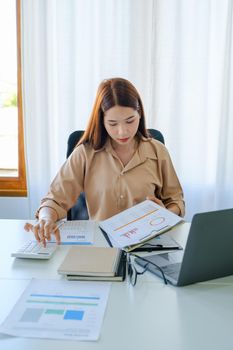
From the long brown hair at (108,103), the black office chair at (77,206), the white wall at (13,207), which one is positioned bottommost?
the white wall at (13,207)

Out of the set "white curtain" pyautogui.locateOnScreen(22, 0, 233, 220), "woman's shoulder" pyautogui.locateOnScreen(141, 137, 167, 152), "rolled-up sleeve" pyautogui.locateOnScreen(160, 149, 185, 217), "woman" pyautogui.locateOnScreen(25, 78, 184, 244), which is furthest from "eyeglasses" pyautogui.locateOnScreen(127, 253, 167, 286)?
"white curtain" pyautogui.locateOnScreen(22, 0, 233, 220)

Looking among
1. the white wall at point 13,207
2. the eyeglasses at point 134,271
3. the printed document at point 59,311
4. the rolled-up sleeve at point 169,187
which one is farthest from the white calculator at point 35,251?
the white wall at point 13,207

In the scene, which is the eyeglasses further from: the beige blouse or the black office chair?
the black office chair

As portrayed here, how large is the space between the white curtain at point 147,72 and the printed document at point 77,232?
3.66 feet

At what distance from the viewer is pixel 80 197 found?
5.69 feet

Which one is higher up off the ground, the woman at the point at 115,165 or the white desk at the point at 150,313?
the woman at the point at 115,165

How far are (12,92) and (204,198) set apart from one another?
1488 millimetres

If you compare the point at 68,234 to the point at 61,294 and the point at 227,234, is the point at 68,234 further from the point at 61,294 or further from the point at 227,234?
the point at 227,234

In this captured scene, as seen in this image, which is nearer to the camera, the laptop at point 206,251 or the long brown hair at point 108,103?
the laptop at point 206,251

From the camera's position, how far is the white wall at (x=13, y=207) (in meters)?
2.70

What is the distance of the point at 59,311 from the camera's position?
0.83m

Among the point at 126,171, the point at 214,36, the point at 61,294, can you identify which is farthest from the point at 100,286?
the point at 214,36

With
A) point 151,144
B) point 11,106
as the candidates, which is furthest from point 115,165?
point 11,106

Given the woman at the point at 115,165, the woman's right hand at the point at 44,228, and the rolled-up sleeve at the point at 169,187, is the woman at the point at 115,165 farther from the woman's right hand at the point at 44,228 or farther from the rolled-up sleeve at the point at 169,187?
the woman's right hand at the point at 44,228
